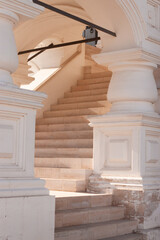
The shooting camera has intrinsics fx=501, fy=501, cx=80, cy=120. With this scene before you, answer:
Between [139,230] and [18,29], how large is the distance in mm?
5032

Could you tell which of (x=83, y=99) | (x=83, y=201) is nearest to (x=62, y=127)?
(x=83, y=99)

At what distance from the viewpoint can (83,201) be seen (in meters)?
6.89

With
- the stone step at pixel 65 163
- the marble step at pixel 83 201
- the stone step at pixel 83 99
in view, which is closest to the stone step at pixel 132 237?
the marble step at pixel 83 201

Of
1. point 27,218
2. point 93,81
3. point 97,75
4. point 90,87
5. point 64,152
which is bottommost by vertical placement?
point 27,218

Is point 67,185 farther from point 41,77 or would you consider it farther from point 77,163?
point 41,77

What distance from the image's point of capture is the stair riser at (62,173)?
25.4ft

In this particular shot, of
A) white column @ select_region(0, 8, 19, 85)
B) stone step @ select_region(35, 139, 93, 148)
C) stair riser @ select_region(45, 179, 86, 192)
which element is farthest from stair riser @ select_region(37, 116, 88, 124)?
white column @ select_region(0, 8, 19, 85)

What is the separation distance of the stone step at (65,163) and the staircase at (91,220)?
87cm

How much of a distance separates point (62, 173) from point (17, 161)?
9.30 ft

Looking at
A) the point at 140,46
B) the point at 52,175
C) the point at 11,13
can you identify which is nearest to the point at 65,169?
the point at 52,175

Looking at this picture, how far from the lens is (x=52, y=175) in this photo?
8.07 m

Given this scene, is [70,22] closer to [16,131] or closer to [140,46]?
[140,46]

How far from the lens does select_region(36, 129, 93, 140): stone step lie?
9.47m

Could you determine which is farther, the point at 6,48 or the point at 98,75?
the point at 98,75
